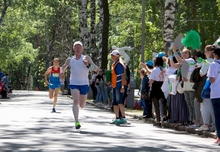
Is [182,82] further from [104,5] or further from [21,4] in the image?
[21,4]

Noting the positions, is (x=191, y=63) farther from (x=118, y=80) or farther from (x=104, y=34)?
(x=104, y=34)

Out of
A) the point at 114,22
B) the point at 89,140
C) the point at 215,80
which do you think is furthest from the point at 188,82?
the point at 114,22

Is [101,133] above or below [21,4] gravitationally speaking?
below

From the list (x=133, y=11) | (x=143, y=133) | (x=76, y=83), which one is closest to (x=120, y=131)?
(x=143, y=133)

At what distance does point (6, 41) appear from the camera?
210 feet

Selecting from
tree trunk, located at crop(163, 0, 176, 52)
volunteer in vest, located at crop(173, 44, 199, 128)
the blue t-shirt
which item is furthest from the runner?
tree trunk, located at crop(163, 0, 176, 52)

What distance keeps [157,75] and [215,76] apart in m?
5.65

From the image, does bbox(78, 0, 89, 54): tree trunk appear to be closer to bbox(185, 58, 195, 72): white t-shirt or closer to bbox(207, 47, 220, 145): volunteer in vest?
bbox(185, 58, 195, 72): white t-shirt

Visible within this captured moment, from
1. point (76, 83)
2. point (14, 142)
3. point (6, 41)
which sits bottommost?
point (14, 142)

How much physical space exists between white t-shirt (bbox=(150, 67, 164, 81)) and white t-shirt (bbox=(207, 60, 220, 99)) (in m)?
5.44

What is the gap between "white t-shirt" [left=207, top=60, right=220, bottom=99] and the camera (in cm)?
1316

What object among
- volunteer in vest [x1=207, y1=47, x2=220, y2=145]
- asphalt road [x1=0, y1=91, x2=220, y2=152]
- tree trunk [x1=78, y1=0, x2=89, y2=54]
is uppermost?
tree trunk [x1=78, y1=0, x2=89, y2=54]

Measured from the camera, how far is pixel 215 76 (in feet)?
Result: 43.3

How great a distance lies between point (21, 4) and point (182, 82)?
37.6m
